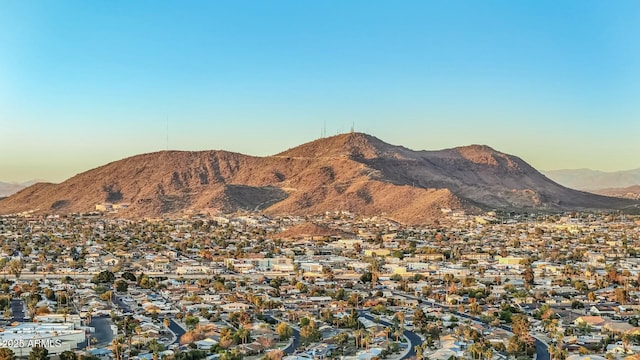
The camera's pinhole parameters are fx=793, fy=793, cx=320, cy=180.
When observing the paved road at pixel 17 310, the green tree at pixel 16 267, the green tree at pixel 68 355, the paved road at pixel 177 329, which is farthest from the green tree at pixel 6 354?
the green tree at pixel 16 267

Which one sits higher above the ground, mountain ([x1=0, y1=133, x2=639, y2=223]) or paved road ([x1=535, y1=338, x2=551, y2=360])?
mountain ([x1=0, y1=133, x2=639, y2=223])

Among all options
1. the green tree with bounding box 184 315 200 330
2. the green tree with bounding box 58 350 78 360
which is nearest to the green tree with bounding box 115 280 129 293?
the green tree with bounding box 184 315 200 330

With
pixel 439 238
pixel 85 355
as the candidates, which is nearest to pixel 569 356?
pixel 85 355

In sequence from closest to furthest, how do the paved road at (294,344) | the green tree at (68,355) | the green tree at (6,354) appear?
1. the green tree at (6,354)
2. the green tree at (68,355)
3. the paved road at (294,344)

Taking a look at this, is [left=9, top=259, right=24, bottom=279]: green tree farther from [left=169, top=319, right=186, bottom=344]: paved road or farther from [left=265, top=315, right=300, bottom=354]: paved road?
[left=265, top=315, right=300, bottom=354]: paved road

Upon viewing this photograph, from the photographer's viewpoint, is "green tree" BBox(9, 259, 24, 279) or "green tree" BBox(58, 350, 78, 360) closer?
"green tree" BBox(58, 350, 78, 360)

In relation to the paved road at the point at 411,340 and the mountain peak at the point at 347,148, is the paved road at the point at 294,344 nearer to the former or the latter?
the paved road at the point at 411,340

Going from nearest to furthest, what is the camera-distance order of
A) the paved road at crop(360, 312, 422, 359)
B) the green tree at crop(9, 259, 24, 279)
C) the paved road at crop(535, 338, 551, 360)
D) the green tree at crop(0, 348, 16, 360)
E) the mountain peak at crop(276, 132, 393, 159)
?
the green tree at crop(0, 348, 16, 360) < the paved road at crop(535, 338, 551, 360) < the paved road at crop(360, 312, 422, 359) < the green tree at crop(9, 259, 24, 279) < the mountain peak at crop(276, 132, 393, 159)

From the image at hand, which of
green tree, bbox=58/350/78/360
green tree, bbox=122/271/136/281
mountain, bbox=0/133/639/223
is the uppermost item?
mountain, bbox=0/133/639/223

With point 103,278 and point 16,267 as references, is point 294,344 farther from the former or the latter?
point 16,267
